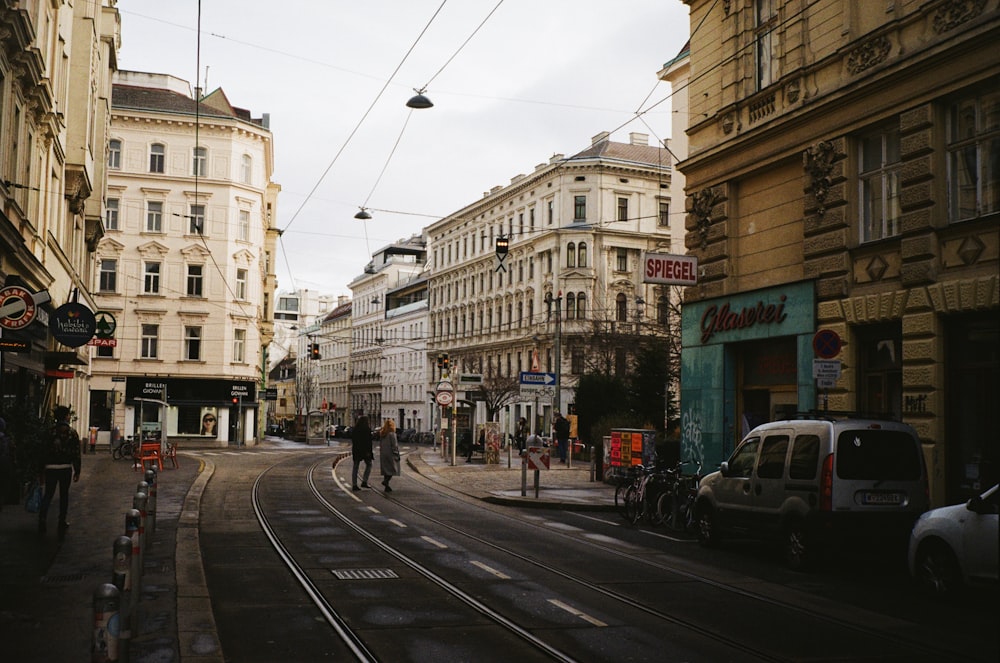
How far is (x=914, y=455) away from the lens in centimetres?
1316

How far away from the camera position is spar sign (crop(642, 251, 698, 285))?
73.2 ft

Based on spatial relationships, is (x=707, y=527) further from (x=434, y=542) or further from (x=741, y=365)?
(x=741, y=365)

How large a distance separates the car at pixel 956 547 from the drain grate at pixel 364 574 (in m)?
5.97

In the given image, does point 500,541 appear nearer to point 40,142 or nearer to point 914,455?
point 914,455

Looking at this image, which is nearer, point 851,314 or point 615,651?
point 615,651

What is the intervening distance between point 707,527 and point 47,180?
749 inches

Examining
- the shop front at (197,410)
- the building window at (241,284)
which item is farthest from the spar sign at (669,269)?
the building window at (241,284)

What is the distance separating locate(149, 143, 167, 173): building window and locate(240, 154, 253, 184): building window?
4.60m

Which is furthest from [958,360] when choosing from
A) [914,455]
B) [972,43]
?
[972,43]

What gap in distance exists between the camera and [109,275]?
59438 millimetres

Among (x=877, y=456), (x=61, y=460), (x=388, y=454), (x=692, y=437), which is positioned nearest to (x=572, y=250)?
(x=388, y=454)

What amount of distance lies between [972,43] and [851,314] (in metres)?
4.95

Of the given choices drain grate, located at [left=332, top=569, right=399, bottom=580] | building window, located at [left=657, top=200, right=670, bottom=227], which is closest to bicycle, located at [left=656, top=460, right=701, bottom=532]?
drain grate, located at [left=332, top=569, right=399, bottom=580]

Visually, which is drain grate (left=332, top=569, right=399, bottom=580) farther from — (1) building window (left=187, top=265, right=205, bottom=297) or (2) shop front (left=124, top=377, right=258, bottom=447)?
(1) building window (left=187, top=265, right=205, bottom=297)
